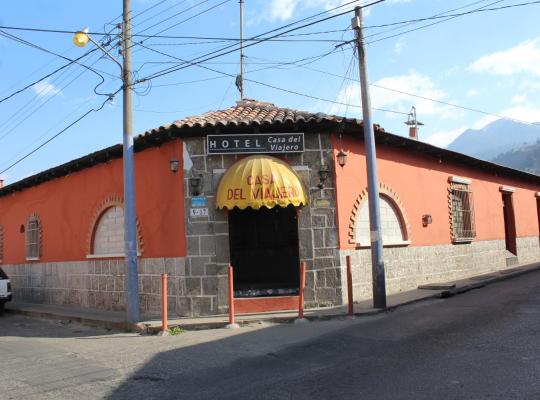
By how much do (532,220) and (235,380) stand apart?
72.4 ft

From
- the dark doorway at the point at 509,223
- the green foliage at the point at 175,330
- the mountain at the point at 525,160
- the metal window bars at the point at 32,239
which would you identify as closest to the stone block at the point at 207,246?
the green foliage at the point at 175,330

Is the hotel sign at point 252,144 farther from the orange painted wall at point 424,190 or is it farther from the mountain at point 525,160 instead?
the mountain at point 525,160

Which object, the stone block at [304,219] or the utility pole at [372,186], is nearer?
the utility pole at [372,186]

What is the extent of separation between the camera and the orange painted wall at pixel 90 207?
12414 millimetres

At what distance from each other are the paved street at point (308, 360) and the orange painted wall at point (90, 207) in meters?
2.83

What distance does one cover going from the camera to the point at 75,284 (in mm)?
15906

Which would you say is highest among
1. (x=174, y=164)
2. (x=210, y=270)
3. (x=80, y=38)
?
(x=80, y=38)

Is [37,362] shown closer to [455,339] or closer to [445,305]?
[455,339]

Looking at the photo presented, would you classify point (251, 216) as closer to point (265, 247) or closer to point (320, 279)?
point (265, 247)

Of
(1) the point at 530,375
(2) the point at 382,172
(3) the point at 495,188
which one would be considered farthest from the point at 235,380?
(3) the point at 495,188

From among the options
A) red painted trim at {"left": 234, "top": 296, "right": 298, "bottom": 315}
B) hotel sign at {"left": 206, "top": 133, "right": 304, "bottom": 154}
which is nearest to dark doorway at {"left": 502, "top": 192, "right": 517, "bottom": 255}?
hotel sign at {"left": 206, "top": 133, "right": 304, "bottom": 154}

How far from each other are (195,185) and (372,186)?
396cm

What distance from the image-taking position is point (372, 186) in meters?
11.7

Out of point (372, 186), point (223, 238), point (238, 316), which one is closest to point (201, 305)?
point (238, 316)
